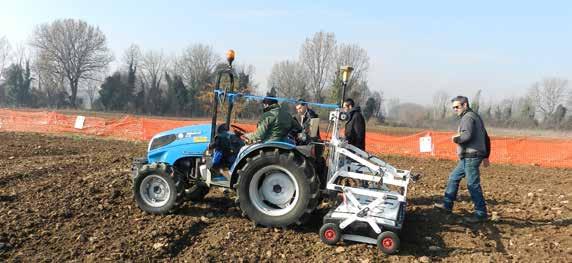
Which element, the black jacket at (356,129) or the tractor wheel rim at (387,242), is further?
the black jacket at (356,129)

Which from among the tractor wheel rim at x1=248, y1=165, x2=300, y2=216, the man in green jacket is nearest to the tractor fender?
the man in green jacket

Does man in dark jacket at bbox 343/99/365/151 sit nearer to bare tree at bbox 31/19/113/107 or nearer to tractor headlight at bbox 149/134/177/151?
tractor headlight at bbox 149/134/177/151

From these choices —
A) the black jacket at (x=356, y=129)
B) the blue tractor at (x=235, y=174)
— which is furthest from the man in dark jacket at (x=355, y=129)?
the blue tractor at (x=235, y=174)

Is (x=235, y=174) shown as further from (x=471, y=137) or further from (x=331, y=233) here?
(x=471, y=137)

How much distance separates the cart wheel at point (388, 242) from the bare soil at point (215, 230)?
0.24 ft

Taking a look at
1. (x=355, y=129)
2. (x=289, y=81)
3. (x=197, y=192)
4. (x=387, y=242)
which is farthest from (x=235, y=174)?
(x=289, y=81)

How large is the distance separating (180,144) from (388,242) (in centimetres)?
292

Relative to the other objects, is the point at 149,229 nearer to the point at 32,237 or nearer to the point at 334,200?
the point at 32,237

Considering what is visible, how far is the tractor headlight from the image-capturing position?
647 centimetres

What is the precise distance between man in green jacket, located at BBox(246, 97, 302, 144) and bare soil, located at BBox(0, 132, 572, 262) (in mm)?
1077

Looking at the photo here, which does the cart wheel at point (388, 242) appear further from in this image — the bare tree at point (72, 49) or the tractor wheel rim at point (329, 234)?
the bare tree at point (72, 49)

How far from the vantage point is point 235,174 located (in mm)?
5887

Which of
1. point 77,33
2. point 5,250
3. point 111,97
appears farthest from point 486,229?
point 77,33

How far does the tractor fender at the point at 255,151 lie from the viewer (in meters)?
5.67
